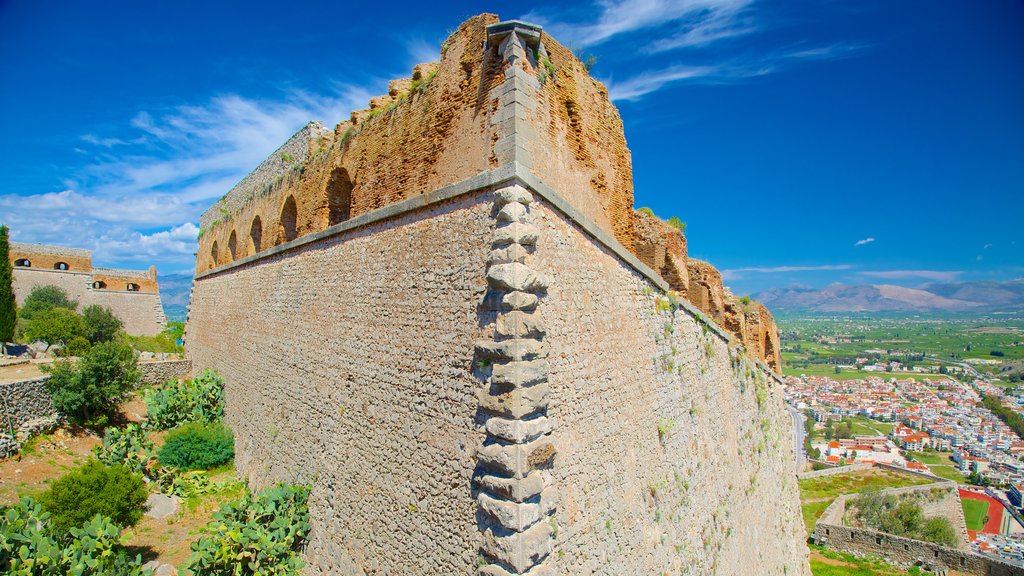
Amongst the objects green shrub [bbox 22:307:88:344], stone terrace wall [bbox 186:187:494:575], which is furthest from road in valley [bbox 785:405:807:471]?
green shrub [bbox 22:307:88:344]

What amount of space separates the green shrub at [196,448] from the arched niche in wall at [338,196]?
669 cm

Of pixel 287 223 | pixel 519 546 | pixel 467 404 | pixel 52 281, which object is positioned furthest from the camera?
pixel 52 281

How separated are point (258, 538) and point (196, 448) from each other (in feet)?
18.2

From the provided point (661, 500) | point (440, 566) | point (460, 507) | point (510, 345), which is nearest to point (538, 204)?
point (510, 345)

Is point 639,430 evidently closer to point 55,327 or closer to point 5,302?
point 55,327

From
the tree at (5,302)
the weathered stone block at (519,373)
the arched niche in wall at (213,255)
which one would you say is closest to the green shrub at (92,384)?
the arched niche in wall at (213,255)

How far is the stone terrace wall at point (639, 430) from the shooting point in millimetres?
5250

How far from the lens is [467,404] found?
5.19 metres

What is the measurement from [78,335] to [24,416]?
13339mm

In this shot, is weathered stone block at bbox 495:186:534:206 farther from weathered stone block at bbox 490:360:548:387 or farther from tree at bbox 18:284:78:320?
tree at bbox 18:284:78:320

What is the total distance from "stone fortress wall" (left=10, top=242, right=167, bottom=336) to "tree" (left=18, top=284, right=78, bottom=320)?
97 centimetres

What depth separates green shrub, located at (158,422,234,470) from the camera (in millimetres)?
11438

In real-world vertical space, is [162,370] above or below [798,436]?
above

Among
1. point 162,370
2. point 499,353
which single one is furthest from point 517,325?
point 162,370
